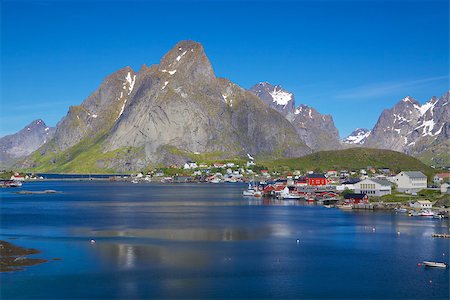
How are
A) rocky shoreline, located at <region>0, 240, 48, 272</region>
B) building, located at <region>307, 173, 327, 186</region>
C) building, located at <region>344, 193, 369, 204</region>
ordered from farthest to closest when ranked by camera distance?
building, located at <region>307, 173, 327, 186</region>
building, located at <region>344, 193, 369, 204</region>
rocky shoreline, located at <region>0, 240, 48, 272</region>

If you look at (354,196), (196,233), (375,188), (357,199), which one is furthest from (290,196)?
(196,233)

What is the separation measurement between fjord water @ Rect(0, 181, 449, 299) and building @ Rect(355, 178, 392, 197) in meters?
21.6

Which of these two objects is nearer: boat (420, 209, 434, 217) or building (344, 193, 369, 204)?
boat (420, 209, 434, 217)

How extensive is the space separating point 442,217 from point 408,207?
10910 mm

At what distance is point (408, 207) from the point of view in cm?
8406

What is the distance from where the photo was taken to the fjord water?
36.3 metres

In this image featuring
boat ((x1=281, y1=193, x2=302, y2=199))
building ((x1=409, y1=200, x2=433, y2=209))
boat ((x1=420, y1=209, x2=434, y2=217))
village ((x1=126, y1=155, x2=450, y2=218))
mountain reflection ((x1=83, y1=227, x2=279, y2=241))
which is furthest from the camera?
boat ((x1=281, y1=193, x2=302, y2=199))

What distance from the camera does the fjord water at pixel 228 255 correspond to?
36.3 meters

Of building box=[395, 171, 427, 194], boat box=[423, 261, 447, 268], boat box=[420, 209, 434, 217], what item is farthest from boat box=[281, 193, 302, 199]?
boat box=[423, 261, 447, 268]

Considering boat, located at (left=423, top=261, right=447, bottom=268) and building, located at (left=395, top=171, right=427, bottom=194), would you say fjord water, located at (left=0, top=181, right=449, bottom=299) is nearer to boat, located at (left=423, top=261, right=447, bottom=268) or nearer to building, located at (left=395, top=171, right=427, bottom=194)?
boat, located at (left=423, top=261, right=447, bottom=268)

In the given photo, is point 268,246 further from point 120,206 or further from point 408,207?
point 120,206

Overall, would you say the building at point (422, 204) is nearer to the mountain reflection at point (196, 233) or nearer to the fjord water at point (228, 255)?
the fjord water at point (228, 255)

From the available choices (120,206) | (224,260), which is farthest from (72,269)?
(120,206)

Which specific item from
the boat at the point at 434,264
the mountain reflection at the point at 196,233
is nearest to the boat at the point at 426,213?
the mountain reflection at the point at 196,233
